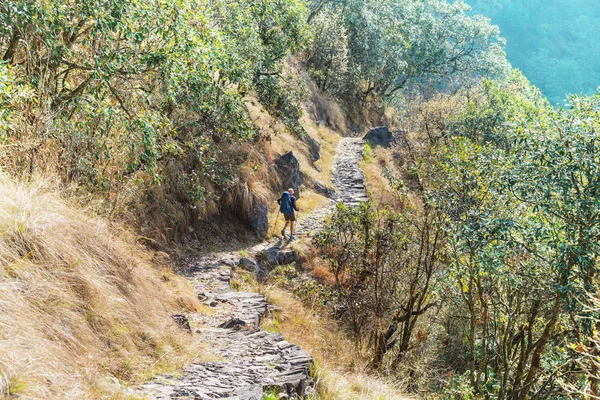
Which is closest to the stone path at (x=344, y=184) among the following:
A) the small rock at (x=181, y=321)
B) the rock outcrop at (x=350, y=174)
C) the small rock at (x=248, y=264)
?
the rock outcrop at (x=350, y=174)

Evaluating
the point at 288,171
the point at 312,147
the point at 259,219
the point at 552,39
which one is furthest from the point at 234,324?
the point at 552,39

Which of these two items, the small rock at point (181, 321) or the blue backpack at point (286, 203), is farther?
the blue backpack at point (286, 203)

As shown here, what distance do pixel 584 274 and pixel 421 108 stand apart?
2499cm

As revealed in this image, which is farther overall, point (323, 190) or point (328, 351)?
point (323, 190)

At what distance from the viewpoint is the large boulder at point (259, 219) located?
14978 millimetres

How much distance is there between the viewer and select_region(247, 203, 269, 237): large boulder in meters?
15.0

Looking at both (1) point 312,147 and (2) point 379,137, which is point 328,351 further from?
(2) point 379,137

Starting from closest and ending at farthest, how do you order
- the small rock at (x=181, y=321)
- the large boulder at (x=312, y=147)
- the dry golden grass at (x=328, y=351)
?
1. the dry golden grass at (x=328, y=351)
2. the small rock at (x=181, y=321)
3. the large boulder at (x=312, y=147)

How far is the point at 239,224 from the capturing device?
587 inches

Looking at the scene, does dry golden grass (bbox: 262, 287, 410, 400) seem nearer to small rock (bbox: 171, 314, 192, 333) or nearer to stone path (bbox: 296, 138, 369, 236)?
small rock (bbox: 171, 314, 192, 333)

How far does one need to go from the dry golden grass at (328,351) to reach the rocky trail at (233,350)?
0.37 metres

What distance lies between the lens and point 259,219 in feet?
49.8

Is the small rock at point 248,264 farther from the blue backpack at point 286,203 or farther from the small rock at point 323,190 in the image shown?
the small rock at point 323,190

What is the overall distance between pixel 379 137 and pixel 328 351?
2337 centimetres
